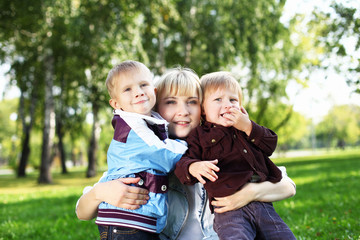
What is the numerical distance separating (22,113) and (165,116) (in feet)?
76.0

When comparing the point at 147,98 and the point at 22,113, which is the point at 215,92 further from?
the point at 22,113

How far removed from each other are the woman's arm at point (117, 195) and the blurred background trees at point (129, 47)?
5190 millimetres

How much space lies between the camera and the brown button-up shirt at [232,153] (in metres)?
2.45

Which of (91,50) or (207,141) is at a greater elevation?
(91,50)

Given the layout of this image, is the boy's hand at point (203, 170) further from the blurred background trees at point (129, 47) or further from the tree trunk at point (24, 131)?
the tree trunk at point (24, 131)

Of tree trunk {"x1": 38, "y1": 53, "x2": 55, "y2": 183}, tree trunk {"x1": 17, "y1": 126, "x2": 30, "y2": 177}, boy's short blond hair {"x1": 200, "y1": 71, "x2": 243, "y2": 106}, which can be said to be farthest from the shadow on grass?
tree trunk {"x1": 17, "y1": 126, "x2": 30, "y2": 177}

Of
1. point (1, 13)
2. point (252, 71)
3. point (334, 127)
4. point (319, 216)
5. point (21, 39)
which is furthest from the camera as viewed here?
point (334, 127)

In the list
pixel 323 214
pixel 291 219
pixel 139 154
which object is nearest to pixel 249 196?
pixel 139 154

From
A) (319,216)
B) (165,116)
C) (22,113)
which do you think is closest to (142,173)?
(165,116)

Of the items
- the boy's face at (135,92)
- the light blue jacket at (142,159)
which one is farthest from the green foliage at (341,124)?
the light blue jacket at (142,159)

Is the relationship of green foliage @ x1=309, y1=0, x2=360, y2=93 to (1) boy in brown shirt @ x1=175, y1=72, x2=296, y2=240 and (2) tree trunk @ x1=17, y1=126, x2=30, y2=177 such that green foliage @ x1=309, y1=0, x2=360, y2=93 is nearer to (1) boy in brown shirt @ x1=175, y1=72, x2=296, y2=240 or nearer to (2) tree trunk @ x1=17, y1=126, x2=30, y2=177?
(1) boy in brown shirt @ x1=175, y1=72, x2=296, y2=240

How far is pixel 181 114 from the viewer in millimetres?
2697

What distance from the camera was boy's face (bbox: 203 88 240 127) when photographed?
2604 millimetres

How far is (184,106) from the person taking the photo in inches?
107
